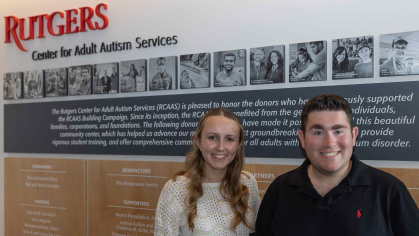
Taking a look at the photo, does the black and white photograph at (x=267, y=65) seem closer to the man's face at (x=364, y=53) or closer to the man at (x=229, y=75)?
the man at (x=229, y=75)

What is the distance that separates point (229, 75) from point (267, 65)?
1.03 ft

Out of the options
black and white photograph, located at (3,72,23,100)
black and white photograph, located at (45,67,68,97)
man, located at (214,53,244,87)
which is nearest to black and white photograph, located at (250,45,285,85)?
man, located at (214,53,244,87)

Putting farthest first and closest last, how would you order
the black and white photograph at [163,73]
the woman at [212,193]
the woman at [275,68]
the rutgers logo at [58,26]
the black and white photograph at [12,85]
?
1. the black and white photograph at [12,85]
2. the rutgers logo at [58,26]
3. the black and white photograph at [163,73]
4. the woman at [275,68]
5. the woman at [212,193]

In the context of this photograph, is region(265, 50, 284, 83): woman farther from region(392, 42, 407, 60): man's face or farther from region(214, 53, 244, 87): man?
region(392, 42, 407, 60): man's face

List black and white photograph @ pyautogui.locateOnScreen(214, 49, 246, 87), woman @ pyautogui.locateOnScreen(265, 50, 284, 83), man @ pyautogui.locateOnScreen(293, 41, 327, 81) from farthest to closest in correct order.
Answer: black and white photograph @ pyautogui.locateOnScreen(214, 49, 246, 87) → woman @ pyautogui.locateOnScreen(265, 50, 284, 83) → man @ pyautogui.locateOnScreen(293, 41, 327, 81)

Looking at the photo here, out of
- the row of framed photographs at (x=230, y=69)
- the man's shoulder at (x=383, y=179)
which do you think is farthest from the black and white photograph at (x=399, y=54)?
the man's shoulder at (x=383, y=179)

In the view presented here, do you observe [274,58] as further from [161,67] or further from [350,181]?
[350,181]

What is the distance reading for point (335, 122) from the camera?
1750 mm

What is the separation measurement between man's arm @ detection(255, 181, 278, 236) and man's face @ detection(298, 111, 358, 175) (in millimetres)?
360

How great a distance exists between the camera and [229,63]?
10.2 ft

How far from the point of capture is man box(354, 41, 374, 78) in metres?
2.67

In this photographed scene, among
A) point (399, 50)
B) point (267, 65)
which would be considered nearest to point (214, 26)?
point (267, 65)

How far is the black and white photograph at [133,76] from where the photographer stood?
11.3 feet

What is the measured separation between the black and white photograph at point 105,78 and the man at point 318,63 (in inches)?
67.3
